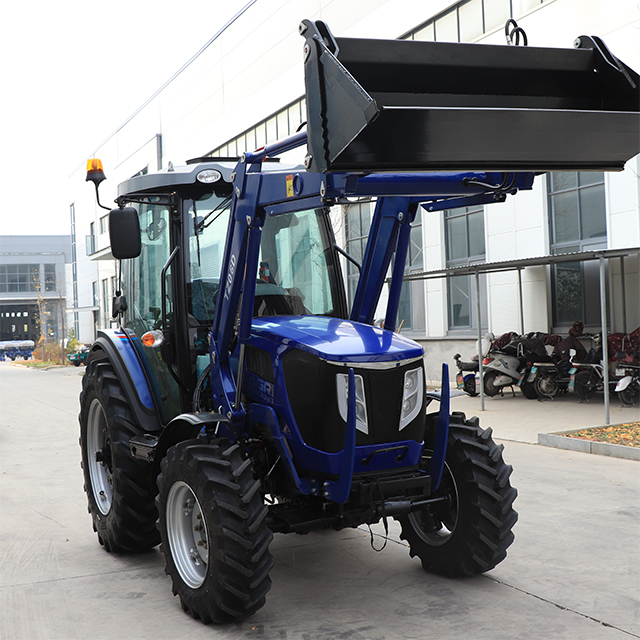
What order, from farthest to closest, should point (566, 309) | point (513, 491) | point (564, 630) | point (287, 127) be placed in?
point (287, 127), point (566, 309), point (513, 491), point (564, 630)

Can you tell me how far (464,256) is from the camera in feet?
62.8

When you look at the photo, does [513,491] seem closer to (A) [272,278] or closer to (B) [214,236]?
(A) [272,278]

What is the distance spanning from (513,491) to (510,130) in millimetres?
2404

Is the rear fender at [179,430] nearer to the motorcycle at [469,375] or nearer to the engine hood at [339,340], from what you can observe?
the engine hood at [339,340]

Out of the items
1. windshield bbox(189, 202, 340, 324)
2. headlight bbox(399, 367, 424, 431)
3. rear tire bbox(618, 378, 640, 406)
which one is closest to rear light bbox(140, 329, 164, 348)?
windshield bbox(189, 202, 340, 324)

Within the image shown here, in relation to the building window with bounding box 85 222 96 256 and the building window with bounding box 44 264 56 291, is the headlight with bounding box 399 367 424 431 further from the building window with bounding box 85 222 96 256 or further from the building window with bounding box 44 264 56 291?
the building window with bounding box 44 264 56 291

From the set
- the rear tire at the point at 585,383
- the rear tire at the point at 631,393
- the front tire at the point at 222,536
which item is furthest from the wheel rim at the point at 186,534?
the rear tire at the point at 585,383

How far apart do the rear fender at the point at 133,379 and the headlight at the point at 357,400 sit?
186 cm

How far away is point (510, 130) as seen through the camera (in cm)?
341

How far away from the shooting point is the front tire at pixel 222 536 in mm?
3990

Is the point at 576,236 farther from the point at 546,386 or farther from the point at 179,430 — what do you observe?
the point at 179,430

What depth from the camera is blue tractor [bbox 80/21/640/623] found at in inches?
136

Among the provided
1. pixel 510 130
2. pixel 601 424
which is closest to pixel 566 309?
pixel 601 424

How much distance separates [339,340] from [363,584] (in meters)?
1.64
